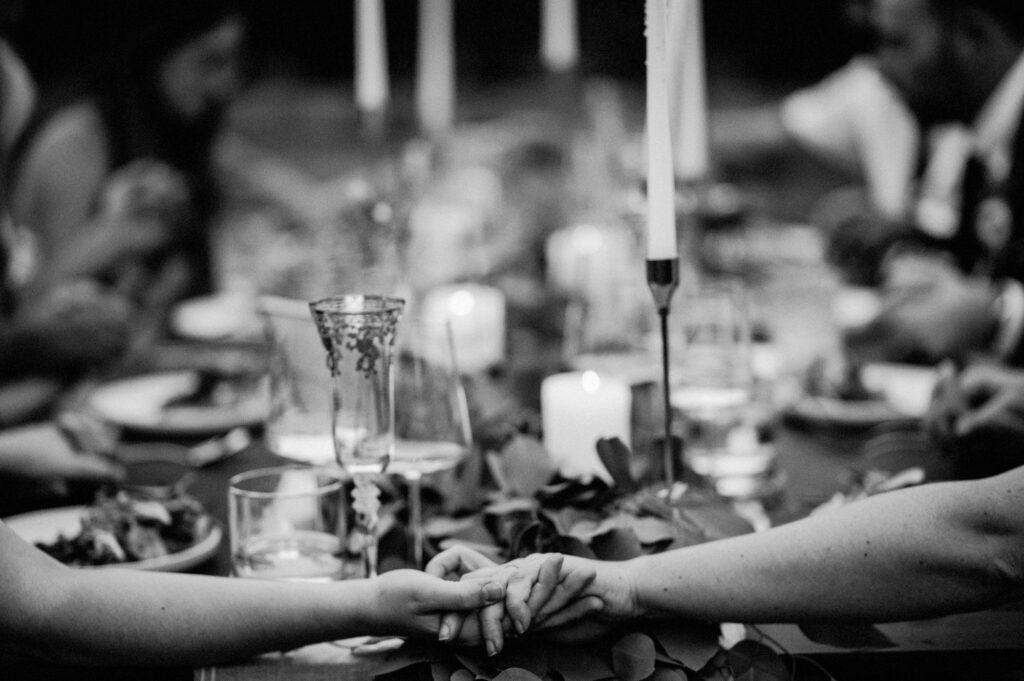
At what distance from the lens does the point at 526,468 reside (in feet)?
3.92

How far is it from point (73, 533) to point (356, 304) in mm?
553

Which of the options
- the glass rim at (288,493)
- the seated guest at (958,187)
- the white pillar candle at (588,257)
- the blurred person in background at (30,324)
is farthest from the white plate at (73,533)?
the blurred person in background at (30,324)

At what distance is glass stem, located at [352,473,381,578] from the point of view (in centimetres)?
104

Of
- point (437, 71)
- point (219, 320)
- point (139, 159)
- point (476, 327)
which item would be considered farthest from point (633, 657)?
point (139, 159)

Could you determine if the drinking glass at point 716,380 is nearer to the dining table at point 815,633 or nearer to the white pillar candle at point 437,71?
the dining table at point 815,633

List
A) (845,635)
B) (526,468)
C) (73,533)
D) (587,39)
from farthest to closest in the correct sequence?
(587,39) < (73,533) < (526,468) < (845,635)

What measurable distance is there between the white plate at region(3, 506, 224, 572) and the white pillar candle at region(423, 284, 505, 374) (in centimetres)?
88

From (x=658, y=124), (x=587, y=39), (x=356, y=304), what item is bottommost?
(x=356, y=304)

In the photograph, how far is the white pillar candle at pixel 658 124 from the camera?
3.20ft

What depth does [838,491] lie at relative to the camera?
1.46 m

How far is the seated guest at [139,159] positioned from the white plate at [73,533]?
92.3 inches

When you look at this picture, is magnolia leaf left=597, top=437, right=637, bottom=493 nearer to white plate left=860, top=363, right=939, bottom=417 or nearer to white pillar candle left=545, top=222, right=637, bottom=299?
white plate left=860, top=363, right=939, bottom=417

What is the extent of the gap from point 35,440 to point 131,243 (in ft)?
8.96

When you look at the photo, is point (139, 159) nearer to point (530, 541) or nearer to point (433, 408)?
point (433, 408)
